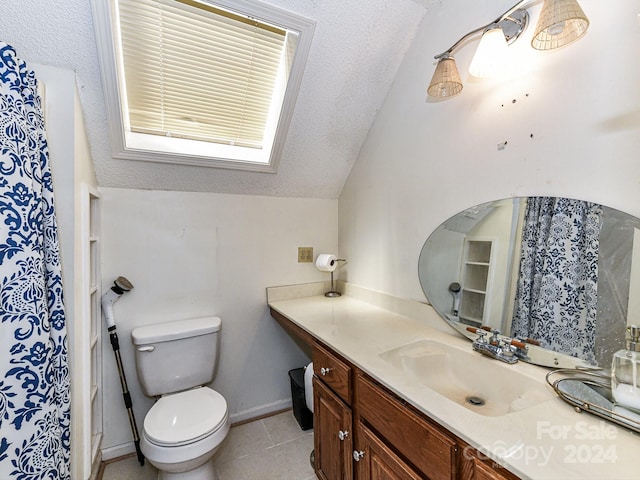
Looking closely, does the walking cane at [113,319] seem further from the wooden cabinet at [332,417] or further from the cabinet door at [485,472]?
the cabinet door at [485,472]

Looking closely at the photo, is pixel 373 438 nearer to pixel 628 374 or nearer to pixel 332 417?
pixel 332 417

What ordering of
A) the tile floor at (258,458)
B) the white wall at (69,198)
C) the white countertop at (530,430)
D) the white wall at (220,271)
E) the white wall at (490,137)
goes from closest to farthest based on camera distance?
the white countertop at (530,430) → the white wall at (490,137) → the white wall at (69,198) → the tile floor at (258,458) → the white wall at (220,271)

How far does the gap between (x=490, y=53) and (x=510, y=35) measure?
140 mm

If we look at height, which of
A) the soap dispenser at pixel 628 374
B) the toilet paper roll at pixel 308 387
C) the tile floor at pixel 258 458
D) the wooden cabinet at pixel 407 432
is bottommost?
the tile floor at pixel 258 458

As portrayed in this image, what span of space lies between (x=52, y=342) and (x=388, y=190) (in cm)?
168

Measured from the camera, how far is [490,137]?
1217 mm

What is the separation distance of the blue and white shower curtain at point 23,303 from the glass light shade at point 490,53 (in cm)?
160

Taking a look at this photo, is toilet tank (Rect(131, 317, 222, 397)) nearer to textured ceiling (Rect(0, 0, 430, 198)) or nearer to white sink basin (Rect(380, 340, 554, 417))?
textured ceiling (Rect(0, 0, 430, 198))

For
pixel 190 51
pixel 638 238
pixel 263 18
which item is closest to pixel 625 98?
pixel 638 238

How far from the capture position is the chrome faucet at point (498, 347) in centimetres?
107

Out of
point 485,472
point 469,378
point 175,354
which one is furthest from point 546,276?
point 175,354

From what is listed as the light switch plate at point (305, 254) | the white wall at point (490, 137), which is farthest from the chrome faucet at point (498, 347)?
the light switch plate at point (305, 254)

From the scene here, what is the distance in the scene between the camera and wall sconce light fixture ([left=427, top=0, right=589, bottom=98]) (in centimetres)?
82

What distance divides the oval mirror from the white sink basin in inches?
5.0
